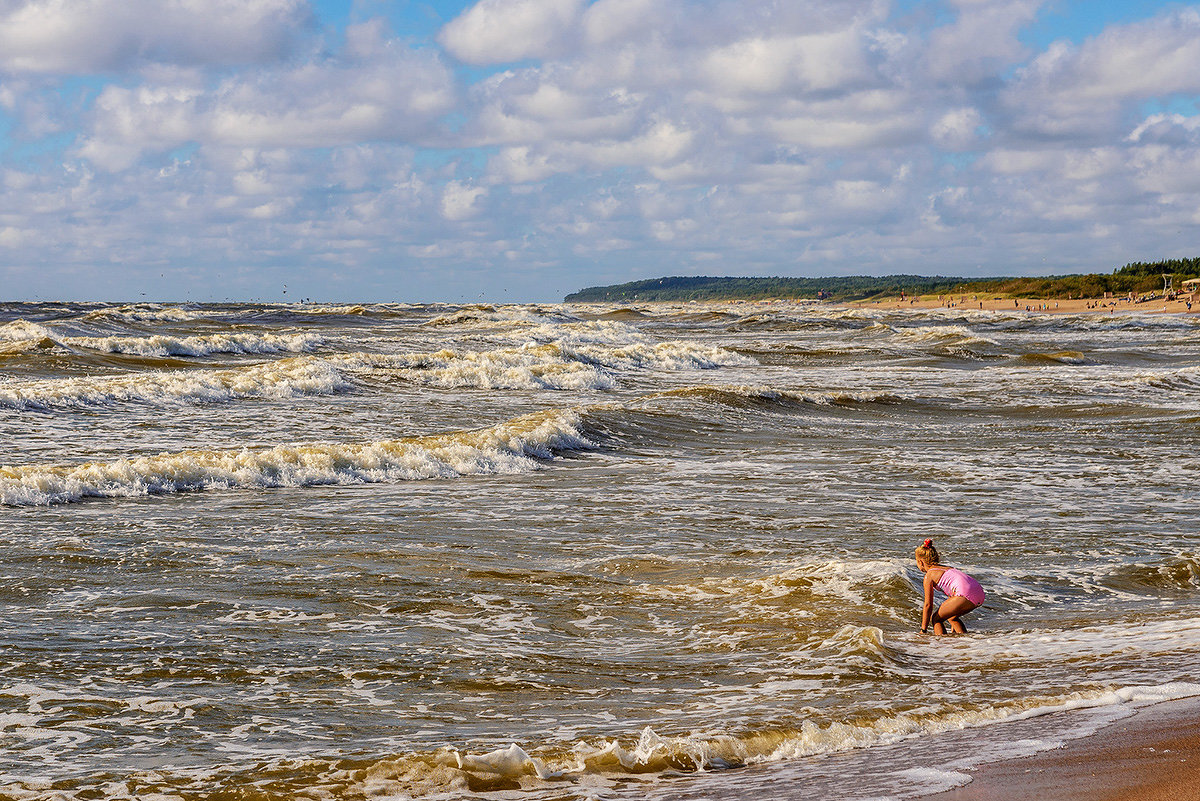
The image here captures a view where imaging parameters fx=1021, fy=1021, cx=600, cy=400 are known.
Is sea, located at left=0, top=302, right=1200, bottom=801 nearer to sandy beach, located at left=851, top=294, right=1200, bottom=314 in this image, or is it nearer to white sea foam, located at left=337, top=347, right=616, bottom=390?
white sea foam, located at left=337, top=347, right=616, bottom=390

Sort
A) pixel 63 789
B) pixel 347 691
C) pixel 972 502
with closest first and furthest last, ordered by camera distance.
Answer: pixel 63 789
pixel 347 691
pixel 972 502

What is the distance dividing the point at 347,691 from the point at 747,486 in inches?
376

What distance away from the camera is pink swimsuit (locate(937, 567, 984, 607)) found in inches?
337

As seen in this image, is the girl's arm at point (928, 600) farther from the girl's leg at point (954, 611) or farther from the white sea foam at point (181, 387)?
the white sea foam at point (181, 387)

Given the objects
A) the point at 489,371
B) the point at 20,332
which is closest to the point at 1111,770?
the point at 489,371

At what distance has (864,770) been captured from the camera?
5.59 m

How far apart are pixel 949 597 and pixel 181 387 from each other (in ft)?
73.8

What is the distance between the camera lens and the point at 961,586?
8.60 metres

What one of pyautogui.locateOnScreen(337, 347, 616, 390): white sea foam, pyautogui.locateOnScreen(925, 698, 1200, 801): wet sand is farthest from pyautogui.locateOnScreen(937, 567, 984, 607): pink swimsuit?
pyautogui.locateOnScreen(337, 347, 616, 390): white sea foam

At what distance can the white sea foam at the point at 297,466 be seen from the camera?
14.0m

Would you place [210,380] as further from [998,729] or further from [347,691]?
[998,729]

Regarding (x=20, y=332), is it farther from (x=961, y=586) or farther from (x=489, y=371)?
(x=961, y=586)

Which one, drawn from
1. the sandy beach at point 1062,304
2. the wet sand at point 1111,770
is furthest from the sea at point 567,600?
the sandy beach at point 1062,304

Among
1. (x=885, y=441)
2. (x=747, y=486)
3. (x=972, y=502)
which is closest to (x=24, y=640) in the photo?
(x=747, y=486)
